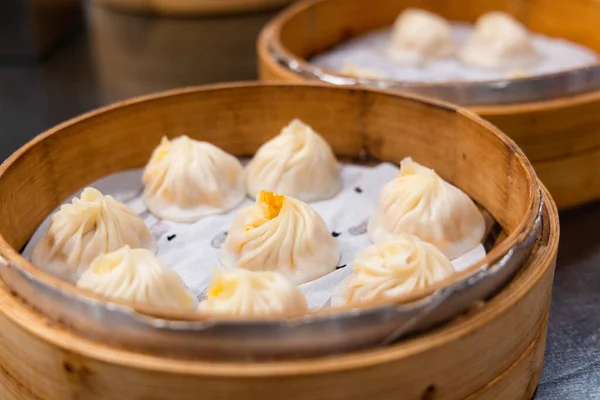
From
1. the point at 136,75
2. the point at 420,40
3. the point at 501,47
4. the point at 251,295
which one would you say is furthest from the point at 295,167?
the point at 136,75

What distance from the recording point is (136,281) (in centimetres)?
147

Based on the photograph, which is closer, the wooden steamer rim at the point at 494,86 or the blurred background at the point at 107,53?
the wooden steamer rim at the point at 494,86

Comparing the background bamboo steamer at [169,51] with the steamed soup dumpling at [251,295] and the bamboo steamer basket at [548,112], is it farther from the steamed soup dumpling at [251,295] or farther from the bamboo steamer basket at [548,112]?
the steamed soup dumpling at [251,295]

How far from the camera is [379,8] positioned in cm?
336

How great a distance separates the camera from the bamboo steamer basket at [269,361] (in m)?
1.18

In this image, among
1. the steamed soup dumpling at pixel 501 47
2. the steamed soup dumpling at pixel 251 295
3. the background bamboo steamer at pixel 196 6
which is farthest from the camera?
the background bamboo steamer at pixel 196 6

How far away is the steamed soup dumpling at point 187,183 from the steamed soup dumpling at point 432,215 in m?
0.44

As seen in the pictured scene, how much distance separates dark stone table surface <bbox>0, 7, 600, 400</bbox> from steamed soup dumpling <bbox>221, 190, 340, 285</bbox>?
0.70 metres

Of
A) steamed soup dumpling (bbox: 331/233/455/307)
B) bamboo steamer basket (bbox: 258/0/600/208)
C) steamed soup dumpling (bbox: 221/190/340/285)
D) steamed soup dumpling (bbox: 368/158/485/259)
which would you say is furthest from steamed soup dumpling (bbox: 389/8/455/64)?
steamed soup dumpling (bbox: 331/233/455/307)

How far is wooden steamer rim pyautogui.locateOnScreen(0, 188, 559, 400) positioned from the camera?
116 centimetres

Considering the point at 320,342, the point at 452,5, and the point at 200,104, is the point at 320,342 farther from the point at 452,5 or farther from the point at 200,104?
the point at 452,5

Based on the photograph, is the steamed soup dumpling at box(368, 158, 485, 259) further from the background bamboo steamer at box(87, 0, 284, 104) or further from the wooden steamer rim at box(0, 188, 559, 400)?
the background bamboo steamer at box(87, 0, 284, 104)

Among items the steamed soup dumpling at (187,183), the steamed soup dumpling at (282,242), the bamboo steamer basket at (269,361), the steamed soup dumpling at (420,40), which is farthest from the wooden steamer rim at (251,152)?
the steamed soup dumpling at (420,40)

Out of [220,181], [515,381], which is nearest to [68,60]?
[220,181]
